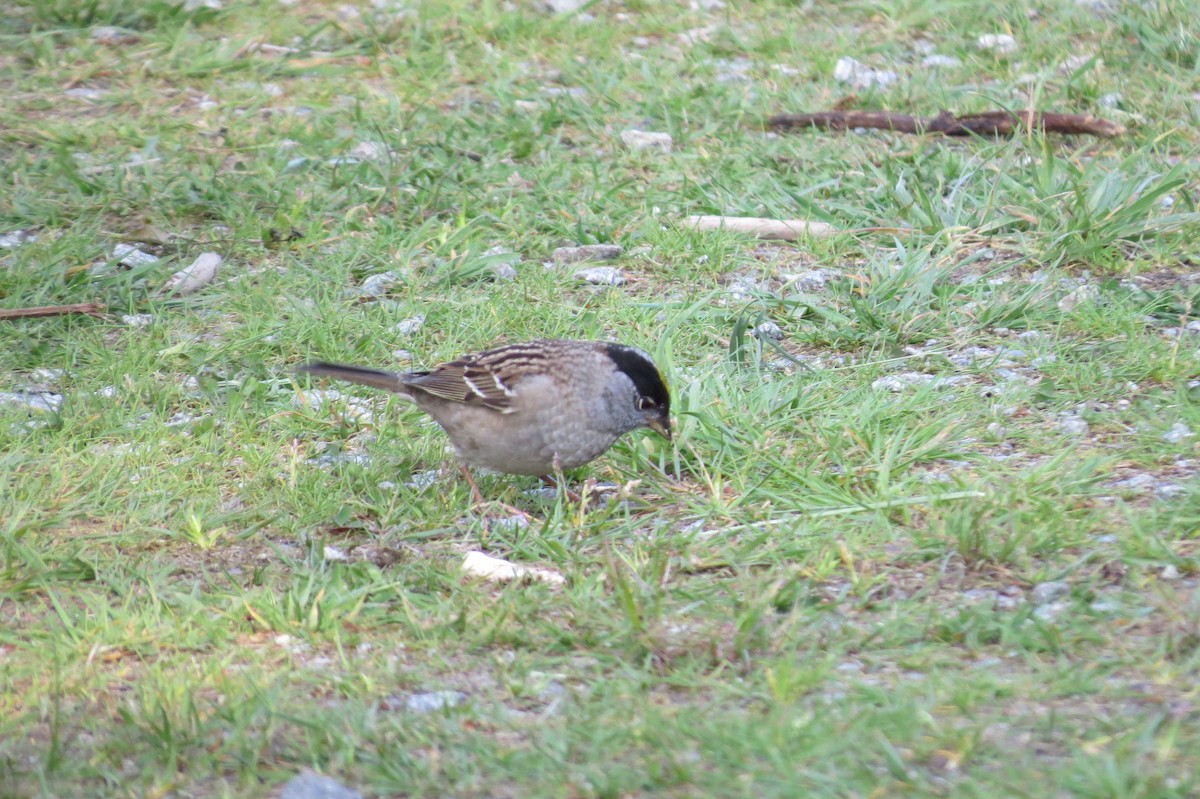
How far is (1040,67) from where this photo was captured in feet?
26.9

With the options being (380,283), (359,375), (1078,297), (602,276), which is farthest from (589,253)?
(1078,297)

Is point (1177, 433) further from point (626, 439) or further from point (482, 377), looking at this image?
point (482, 377)

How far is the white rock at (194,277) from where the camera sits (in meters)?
6.27

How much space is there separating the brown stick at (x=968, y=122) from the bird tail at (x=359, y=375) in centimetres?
361

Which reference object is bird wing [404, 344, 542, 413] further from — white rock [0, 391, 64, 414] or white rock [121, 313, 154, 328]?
white rock [121, 313, 154, 328]

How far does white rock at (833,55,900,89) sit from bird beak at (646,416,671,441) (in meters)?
4.06

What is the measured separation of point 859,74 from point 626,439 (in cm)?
416

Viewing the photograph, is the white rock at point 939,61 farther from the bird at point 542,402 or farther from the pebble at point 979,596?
the pebble at point 979,596

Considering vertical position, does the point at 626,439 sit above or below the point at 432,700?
below

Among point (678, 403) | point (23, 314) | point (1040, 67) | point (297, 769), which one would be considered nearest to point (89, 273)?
point (23, 314)

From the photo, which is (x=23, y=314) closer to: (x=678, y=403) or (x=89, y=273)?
(x=89, y=273)

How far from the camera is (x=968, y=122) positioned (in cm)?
733

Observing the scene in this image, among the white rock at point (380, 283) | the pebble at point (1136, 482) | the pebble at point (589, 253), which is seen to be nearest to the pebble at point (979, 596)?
the pebble at point (1136, 482)

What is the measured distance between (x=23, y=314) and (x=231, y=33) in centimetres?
388
